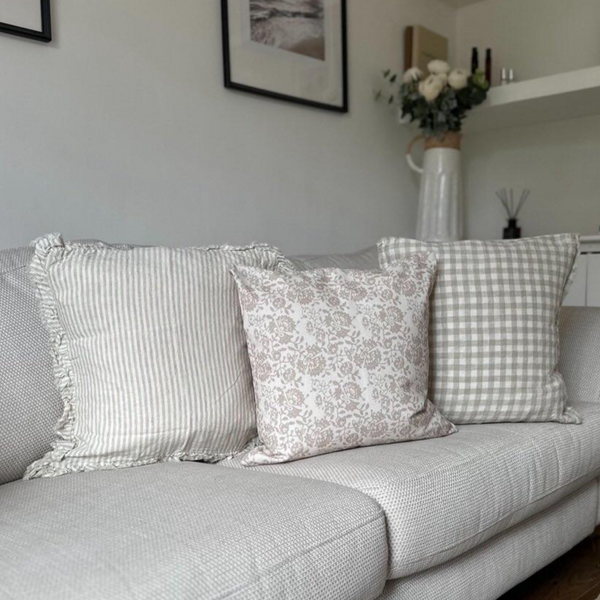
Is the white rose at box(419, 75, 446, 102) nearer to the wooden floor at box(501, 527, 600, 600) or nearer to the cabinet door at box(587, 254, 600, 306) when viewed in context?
the cabinet door at box(587, 254, 600, 306)

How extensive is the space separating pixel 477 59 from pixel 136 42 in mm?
1792

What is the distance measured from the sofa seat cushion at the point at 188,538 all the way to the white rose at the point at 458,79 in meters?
2.10

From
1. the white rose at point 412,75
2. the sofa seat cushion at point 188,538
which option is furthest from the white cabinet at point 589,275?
the sofa seat cushion at point 188,538

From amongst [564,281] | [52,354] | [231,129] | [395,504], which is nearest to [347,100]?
[231,129]

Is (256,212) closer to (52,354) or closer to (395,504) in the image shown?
(52,354)

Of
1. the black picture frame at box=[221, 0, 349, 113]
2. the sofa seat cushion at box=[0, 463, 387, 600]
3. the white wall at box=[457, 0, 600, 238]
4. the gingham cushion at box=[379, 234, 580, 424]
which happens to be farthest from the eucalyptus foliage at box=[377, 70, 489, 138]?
the sofa seat cushion at box=[0, 463, 387, 600]

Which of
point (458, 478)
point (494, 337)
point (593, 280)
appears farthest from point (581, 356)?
point (593, 280)

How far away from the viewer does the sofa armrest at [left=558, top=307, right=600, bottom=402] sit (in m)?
1.91

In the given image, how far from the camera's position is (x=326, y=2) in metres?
2.75

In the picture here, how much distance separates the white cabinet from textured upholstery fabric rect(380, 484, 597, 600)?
48.3 inches

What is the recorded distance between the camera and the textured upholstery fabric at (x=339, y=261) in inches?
75.2

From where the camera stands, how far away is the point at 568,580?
179 centimetres

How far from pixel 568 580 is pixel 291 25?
2.03 m

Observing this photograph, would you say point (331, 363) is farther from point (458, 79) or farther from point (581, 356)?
point (458, 79)
